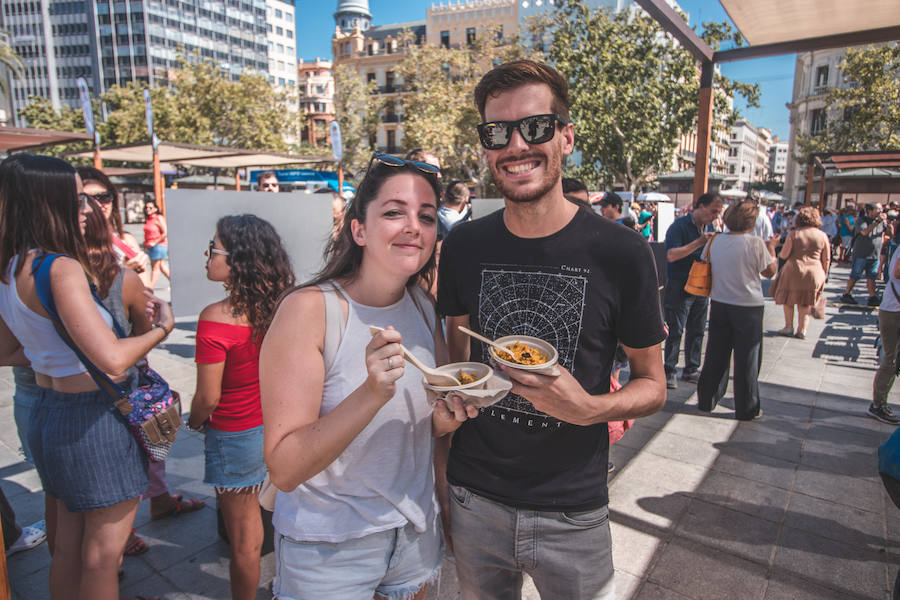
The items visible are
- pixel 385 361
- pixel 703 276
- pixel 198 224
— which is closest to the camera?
pixel 385 361

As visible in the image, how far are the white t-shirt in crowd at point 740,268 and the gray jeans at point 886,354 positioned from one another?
3.49ft

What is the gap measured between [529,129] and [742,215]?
13.4ft

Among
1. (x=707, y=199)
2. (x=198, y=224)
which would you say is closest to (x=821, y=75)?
(x=707, y=199)

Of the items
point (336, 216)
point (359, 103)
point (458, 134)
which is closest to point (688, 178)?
point (458, 134)

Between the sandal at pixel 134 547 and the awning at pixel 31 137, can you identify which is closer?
the sandal at pixel 134 547

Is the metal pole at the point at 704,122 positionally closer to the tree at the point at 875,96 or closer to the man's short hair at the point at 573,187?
the man's short hair at the point at 573,187

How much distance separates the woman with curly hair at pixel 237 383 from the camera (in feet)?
7.28

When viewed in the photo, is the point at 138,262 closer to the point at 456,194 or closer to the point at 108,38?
the point at 456,194

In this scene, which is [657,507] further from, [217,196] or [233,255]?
[217,196]

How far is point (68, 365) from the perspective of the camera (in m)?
1.93

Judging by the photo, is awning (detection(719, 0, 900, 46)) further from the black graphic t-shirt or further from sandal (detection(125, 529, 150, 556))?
sandal (detection(125, 529, 150, 556))

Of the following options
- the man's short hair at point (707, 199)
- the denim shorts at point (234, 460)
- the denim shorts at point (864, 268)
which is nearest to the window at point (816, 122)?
the denim shorts at point (864, 268)

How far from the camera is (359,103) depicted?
36188mm

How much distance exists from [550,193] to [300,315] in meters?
0.80
